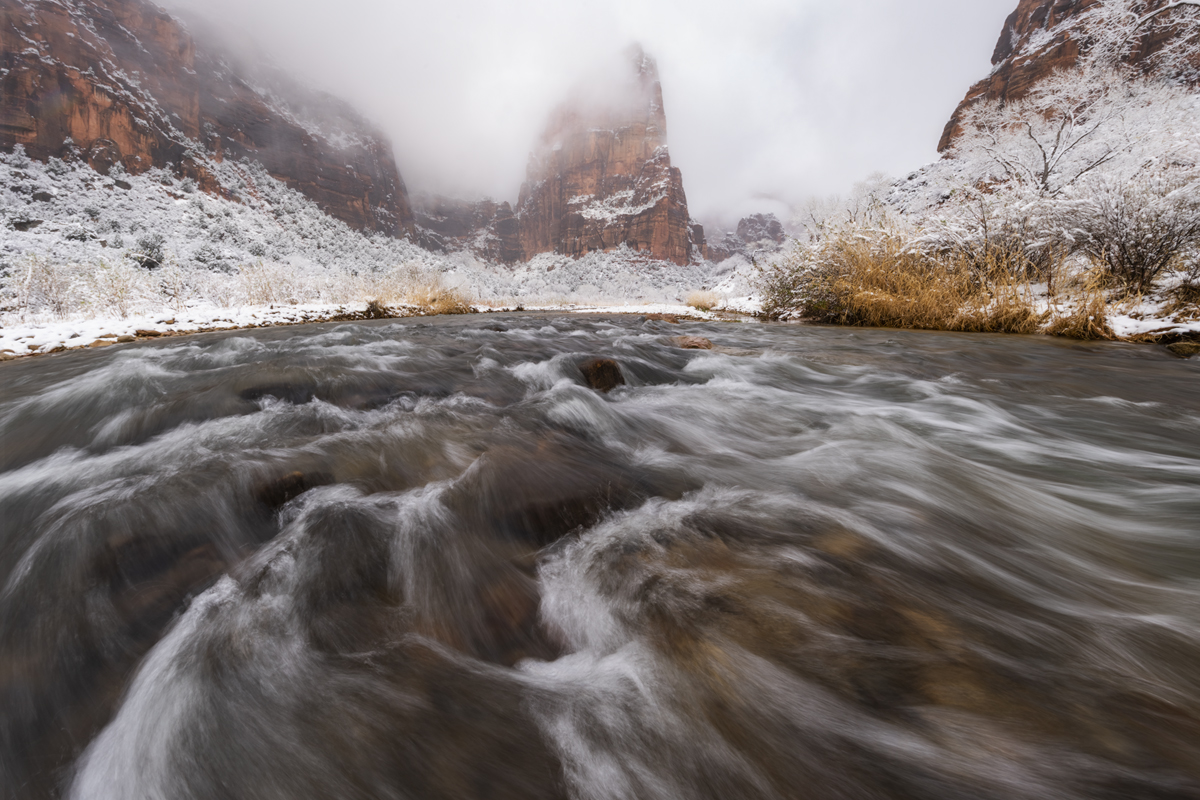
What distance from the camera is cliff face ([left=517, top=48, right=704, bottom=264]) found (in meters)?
62.1

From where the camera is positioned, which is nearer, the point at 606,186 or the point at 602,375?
the point at 602,375

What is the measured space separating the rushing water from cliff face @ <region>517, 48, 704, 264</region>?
61.6m

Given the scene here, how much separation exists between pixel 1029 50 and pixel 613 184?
152 feet

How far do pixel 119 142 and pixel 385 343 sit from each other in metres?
49.0

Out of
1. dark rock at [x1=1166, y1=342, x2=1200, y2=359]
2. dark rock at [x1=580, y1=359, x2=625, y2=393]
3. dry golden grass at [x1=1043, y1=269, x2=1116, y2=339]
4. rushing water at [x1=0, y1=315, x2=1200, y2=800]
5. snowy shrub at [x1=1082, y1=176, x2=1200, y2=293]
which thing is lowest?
rushing water at [x1=0, y1=315, x2=1200, y2=800]

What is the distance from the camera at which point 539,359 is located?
16.0 ft

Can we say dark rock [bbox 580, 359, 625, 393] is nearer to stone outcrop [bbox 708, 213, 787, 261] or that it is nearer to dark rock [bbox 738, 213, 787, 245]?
stone outcrop [bbox 708, 213, 787, 261]

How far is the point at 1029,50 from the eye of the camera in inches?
1447

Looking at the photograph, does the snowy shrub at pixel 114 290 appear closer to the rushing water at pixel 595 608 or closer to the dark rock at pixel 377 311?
the dark rock at pixel 377 311

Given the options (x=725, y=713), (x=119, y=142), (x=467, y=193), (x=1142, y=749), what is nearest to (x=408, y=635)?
(x=725, y=713)

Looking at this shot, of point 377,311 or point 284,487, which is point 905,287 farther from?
point 377,311

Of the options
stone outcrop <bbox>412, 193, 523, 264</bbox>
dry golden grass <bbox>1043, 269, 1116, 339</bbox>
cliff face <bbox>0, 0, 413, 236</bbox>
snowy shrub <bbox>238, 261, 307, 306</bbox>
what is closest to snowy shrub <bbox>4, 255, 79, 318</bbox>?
snowy shrub <bbox>238, 261, 307, 306</bbox>

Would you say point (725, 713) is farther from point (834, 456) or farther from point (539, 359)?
point (539, 359)

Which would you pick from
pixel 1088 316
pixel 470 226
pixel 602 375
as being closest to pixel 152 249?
pixel 602 375
